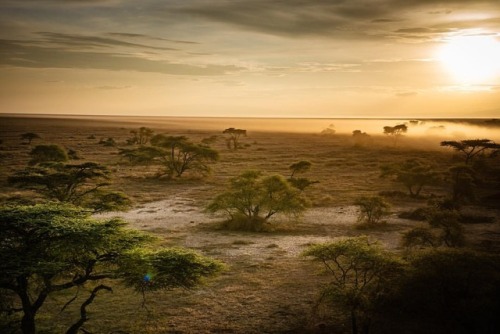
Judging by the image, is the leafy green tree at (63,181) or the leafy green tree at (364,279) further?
the leafy green tree at (63,181)

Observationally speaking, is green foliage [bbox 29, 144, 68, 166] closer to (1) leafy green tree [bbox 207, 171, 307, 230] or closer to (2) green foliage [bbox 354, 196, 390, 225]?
(1) leafy green tree [bbox 207, 171, 307, 230]

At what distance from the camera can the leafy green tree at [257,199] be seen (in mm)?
29859

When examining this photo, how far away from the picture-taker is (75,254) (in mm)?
11609

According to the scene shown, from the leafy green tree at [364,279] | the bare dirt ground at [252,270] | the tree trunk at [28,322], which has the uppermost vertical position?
the leafy green tree at [364,279]

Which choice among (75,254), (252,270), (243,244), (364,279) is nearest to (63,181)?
(243,244)

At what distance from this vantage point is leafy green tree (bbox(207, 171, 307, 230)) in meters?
29.9

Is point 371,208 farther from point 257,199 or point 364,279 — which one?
point 364,279

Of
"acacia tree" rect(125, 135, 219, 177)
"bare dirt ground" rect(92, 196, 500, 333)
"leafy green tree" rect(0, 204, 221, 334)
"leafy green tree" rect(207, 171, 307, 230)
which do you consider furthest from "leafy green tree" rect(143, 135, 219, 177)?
"leafy green tree" rect(0, 204, 221, 334)

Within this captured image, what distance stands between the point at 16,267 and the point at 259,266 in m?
13.7

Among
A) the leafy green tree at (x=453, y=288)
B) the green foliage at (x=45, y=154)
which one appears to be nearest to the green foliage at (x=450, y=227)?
the leafy green tree at (x=453, y=288)

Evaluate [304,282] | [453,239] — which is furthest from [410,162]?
[304,282]

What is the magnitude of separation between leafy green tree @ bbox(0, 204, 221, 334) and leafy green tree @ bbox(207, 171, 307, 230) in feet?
56.2

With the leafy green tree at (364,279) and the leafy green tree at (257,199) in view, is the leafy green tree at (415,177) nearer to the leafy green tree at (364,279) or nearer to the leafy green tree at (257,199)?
the leafy green tree at (257,199)

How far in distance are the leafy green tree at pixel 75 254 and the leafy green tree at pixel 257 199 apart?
17143 mm
